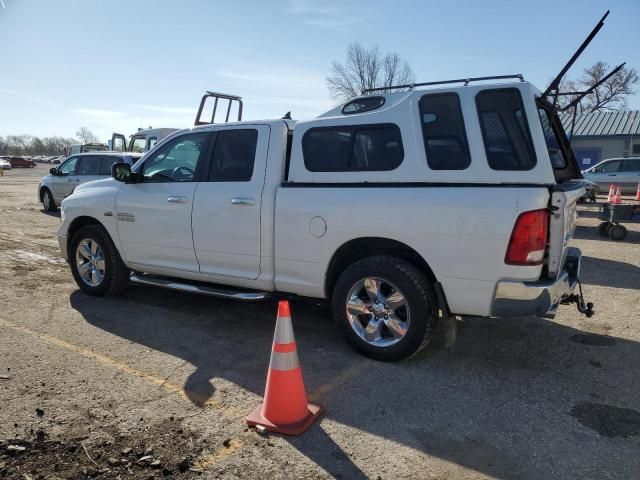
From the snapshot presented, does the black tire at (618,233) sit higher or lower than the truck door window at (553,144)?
lower

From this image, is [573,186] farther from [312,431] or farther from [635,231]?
[635,231]

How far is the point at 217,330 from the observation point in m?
4.92

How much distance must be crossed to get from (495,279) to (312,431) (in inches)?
65.7

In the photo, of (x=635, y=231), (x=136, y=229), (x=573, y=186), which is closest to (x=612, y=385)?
(x=573, y=186)

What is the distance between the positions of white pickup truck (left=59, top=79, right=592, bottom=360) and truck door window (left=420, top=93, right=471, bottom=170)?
0.01 meters

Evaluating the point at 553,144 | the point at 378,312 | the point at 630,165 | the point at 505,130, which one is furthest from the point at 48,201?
the point at 630,165

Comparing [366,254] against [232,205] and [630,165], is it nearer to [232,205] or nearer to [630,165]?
[232,205]

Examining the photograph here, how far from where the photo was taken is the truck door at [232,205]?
4586mm

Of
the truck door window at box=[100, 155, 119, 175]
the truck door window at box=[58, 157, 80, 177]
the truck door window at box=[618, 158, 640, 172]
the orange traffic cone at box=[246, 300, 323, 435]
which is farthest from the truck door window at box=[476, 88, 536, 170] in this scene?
the truck door window at box=[618, 158, 640, 172]

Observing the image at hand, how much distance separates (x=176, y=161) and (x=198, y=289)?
4.62 feet

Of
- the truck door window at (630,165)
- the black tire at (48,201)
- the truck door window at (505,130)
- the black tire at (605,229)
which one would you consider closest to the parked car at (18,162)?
the black tire at (48,201)

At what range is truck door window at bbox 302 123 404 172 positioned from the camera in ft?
13.2

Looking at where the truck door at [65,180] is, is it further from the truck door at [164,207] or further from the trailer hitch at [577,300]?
the trailer hitch at [577,300]

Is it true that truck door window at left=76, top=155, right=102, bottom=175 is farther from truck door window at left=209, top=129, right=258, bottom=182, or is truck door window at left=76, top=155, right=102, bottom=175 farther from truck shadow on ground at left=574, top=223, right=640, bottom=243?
truck shadow on ground at left=574, top=223, right=640, bottom=243
